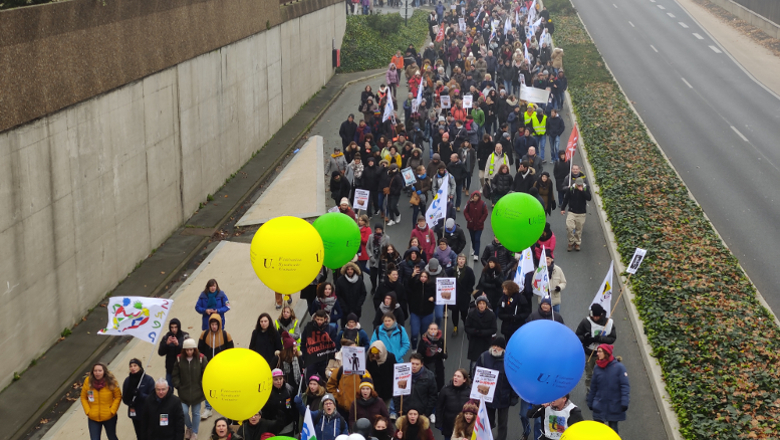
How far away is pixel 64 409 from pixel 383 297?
456 centimetres

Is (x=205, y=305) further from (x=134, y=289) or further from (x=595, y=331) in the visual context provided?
(x=595, y=331)

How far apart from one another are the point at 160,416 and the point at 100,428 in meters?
1.00

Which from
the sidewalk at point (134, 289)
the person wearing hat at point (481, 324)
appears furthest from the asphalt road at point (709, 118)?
the sidewalk at point (134, 289)

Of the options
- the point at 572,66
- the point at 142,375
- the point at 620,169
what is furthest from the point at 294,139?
the point at 142,375

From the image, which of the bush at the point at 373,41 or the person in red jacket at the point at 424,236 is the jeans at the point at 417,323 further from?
the bush at the point at 373,41

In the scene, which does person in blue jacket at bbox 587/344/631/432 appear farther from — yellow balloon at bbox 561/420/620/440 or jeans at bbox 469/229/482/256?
jeans at bbox 469/229/482/256

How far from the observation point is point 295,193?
2169 cm

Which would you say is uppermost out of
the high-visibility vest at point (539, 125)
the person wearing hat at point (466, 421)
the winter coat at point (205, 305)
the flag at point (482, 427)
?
the flag at point (482, 427)

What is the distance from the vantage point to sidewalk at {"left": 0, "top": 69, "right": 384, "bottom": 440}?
1192 centimetres

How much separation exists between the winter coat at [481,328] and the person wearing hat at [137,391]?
13.5 ft

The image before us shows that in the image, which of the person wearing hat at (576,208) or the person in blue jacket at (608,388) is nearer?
the person in blue jacket at (608,388)

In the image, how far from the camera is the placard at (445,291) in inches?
498

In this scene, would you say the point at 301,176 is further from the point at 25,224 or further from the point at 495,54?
the point at 495,54

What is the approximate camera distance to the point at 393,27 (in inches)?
1740
